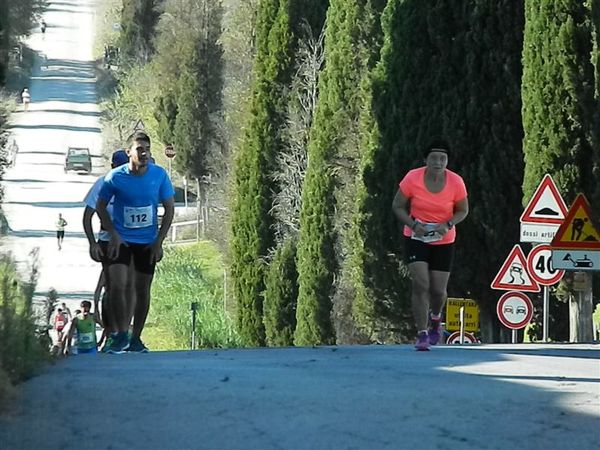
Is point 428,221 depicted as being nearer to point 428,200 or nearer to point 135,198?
point 428,200

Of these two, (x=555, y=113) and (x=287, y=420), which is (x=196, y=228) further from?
(x=287, y=420)

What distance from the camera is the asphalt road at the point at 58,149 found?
186ft

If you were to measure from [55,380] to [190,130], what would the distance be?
5380 centimetres

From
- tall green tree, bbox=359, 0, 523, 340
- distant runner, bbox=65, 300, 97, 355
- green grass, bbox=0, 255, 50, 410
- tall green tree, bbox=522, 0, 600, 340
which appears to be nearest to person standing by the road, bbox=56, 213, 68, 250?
tall green tree, bbox=359, 0, 523, 340

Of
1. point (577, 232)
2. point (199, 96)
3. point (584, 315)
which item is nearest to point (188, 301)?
point (199, 96)

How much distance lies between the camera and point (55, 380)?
32.2ft

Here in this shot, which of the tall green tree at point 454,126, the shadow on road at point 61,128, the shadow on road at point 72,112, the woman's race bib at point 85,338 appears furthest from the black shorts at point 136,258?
the shadow on road at point 72,112

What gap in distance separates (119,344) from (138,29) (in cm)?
7455

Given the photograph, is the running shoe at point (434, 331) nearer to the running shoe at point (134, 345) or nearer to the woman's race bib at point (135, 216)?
the running shoe at point (134, 345)

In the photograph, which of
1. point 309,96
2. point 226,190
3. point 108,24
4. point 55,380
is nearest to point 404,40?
point 309,96

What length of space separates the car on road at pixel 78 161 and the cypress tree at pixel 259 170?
34.3 meters

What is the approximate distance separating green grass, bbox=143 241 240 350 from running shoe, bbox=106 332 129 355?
86.5 feet

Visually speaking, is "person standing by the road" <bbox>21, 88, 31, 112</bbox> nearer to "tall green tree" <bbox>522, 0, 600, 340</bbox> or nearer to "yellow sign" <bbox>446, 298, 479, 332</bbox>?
"yellow sign" <bbox>446, 298, 479, 332</bbox>

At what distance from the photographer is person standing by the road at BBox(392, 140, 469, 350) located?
1310 cm
